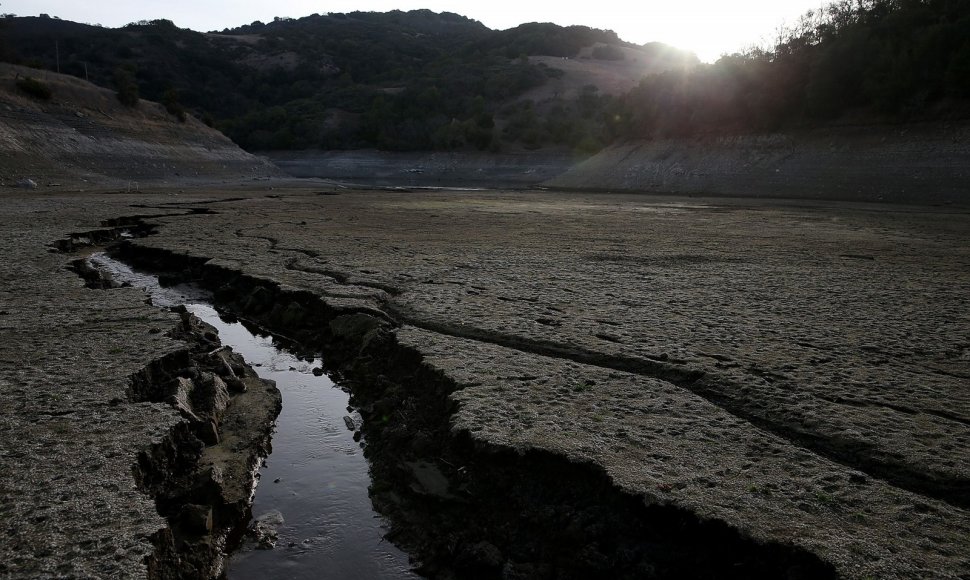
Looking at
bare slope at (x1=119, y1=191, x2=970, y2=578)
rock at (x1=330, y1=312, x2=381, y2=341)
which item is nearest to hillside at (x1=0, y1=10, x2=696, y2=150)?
bare slope at (x1=119, y1=191, x2=970, y2=578)

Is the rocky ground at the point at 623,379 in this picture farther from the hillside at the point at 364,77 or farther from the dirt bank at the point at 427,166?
the hillside at the point at 364,77

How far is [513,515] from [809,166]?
2700 centimetres

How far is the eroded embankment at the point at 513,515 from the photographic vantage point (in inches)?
84.1

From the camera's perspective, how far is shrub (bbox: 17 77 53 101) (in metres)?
28.8

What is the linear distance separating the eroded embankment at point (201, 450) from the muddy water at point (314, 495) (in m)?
0.10

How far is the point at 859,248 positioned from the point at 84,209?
13.3 m

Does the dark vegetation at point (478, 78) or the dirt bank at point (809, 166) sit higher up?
the dark vegetation at point (478, 78)

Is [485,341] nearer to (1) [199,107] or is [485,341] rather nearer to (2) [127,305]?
(2) [127,305]

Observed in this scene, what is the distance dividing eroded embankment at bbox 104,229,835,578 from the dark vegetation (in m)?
26.3

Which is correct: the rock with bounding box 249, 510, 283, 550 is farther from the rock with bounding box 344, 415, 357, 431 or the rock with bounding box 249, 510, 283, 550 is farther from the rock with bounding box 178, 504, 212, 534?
the rock with bounding box 344, 415, 357, 431

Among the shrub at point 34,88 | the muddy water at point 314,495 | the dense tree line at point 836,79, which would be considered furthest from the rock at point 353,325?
the shrub at point 34,88

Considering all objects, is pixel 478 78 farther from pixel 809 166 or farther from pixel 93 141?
pixel 809 166

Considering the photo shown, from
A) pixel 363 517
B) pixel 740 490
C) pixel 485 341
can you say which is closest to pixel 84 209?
pixel 485 341

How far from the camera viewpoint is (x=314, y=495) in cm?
295
